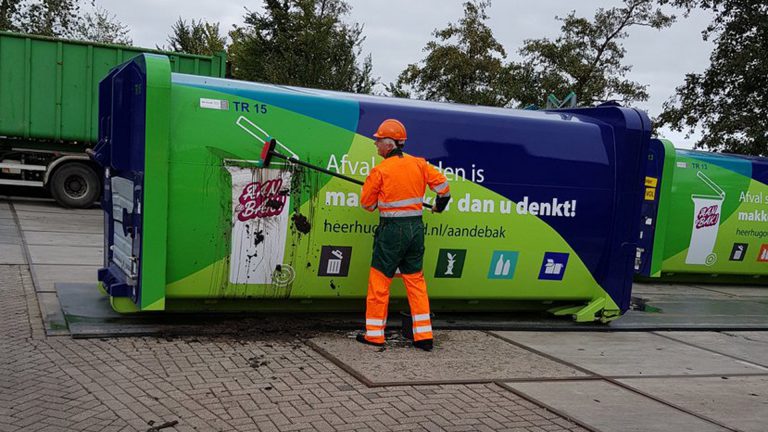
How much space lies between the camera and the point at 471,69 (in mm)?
25547

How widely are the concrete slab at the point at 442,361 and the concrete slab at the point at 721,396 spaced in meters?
0.65

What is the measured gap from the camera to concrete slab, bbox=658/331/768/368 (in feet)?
23.3

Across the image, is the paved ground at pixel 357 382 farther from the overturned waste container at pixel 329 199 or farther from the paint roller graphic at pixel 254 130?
the paint roller graphic at pixel 254 130

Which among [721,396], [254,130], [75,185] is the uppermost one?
[254,130]

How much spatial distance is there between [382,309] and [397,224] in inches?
29.2

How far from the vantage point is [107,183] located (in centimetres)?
686

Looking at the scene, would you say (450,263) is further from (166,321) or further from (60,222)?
(60,222)

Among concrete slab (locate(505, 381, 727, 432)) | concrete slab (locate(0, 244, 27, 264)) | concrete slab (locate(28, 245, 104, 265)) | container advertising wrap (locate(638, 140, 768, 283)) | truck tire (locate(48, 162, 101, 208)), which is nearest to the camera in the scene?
concrete slab (locate(505, 381, 727, 432))

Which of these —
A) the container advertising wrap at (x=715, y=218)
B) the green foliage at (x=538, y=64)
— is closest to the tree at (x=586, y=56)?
the green foliage at (x=538, y=64)

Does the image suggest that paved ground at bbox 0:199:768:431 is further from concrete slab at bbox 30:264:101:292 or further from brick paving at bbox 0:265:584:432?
concrete slab at bbox 30:264:101:292

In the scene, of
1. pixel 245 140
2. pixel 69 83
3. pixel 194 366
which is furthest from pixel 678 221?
pixel 69 83

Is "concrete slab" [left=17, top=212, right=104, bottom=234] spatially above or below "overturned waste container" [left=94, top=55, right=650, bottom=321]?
below

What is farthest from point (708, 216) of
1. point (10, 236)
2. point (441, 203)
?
point (10, 236)

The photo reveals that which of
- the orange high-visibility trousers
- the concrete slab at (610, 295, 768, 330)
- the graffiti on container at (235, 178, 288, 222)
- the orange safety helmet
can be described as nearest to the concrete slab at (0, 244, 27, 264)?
the graffiti on container at (235, 178, 288, 222)
